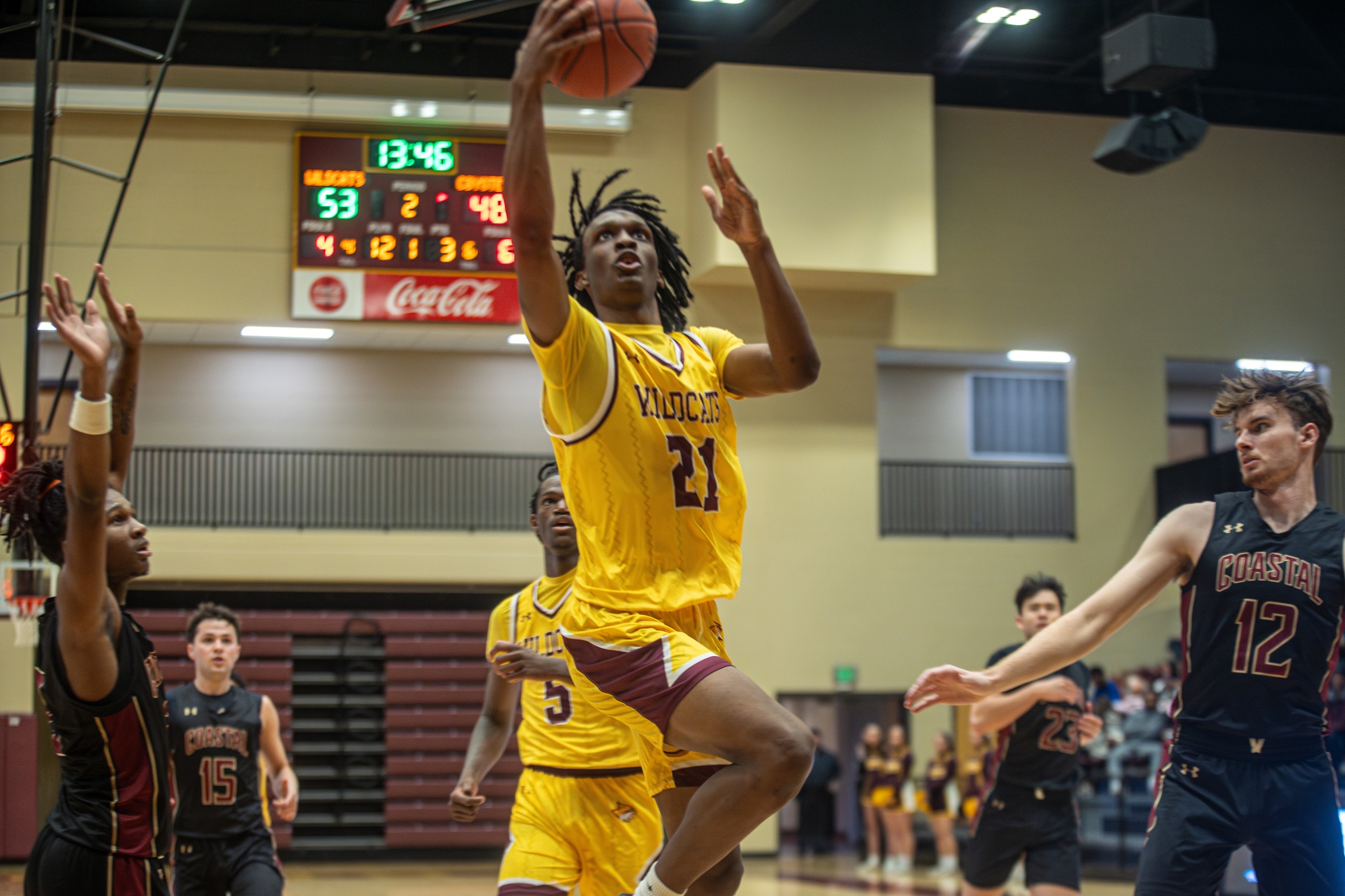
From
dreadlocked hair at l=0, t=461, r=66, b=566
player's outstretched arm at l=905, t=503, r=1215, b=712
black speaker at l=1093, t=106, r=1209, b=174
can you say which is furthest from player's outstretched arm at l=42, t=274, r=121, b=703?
black speaker at l=1093, t=106, r=1209, b=174

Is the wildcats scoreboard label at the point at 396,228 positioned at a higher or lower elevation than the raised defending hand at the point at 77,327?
higher

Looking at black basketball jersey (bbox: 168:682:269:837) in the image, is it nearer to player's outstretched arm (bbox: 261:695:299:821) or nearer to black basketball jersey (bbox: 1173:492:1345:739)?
player's outstretched arm (bbox: 261:695:299:821)

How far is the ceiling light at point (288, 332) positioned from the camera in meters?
15.0

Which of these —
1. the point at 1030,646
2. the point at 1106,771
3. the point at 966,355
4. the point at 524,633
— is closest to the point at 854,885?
the point at 1106,771

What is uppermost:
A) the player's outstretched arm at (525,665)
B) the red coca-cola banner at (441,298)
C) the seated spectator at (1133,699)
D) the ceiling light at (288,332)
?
the red coca-cola banner at (441,298)

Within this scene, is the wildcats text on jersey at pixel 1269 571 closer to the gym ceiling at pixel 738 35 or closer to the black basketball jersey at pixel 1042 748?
the black basketball jersey at pixel 1042 748

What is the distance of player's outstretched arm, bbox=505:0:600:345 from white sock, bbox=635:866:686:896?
1.28m

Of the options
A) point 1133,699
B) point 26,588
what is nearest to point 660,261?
point 26,588

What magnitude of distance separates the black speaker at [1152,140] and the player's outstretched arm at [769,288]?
8.93 meters

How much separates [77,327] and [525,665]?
1.89m

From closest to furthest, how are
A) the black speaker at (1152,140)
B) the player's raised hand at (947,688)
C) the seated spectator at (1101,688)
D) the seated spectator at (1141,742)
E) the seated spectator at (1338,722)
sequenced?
1. the player's raised hand at (947,688)
2. the black speaker at (1152,140)
3. the seated spectator at (1338,722)
4. the seated spectator at (1141,742)
5. the seated spectator at (1101,688)

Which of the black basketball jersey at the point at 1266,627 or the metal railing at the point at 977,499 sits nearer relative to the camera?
the black basketball jersey at the point at 1266,627

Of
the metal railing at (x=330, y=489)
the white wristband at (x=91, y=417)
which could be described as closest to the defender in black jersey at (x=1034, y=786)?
the white wristband at (x=91, y=417)

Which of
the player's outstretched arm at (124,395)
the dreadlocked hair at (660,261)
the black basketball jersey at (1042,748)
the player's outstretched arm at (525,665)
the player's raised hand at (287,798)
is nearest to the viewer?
the dreadlocked hair at (660,261)
